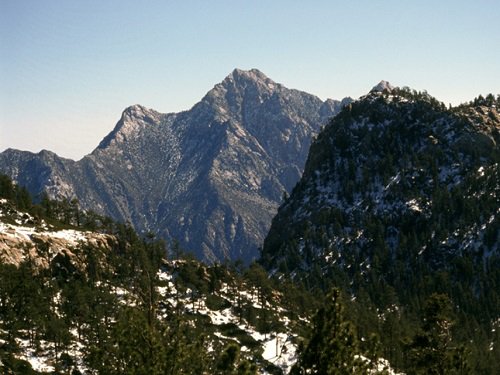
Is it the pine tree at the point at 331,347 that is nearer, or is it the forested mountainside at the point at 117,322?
the pine tree at the point at 331,347

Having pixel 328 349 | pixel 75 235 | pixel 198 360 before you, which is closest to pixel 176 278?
pixel 75 235

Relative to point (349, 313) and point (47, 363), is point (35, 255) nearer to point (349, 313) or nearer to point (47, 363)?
point (47, 363)

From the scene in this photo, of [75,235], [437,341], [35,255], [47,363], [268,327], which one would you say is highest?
[75,235]

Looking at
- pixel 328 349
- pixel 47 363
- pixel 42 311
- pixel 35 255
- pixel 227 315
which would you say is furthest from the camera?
pixel 227 315

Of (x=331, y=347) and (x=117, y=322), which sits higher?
(x=117, y=322)

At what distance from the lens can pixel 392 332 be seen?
6462 inches

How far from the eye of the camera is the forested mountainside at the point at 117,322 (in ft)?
159

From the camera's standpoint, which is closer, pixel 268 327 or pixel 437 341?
pixel 437 341

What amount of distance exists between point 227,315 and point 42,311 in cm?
7501

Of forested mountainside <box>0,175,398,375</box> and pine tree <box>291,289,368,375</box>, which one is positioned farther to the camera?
forested mountainside <box>0,175,398,375</box>

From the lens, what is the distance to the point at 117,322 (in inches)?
2160

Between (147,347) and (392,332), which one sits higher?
(392,332)

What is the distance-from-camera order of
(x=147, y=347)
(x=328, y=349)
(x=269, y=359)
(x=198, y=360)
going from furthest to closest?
1. (x=269, y=359)
2. (x=198, y=360)
3. (x=147, y=347)
4. (x=328, y=349)

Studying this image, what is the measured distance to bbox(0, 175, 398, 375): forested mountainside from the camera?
48.4m
